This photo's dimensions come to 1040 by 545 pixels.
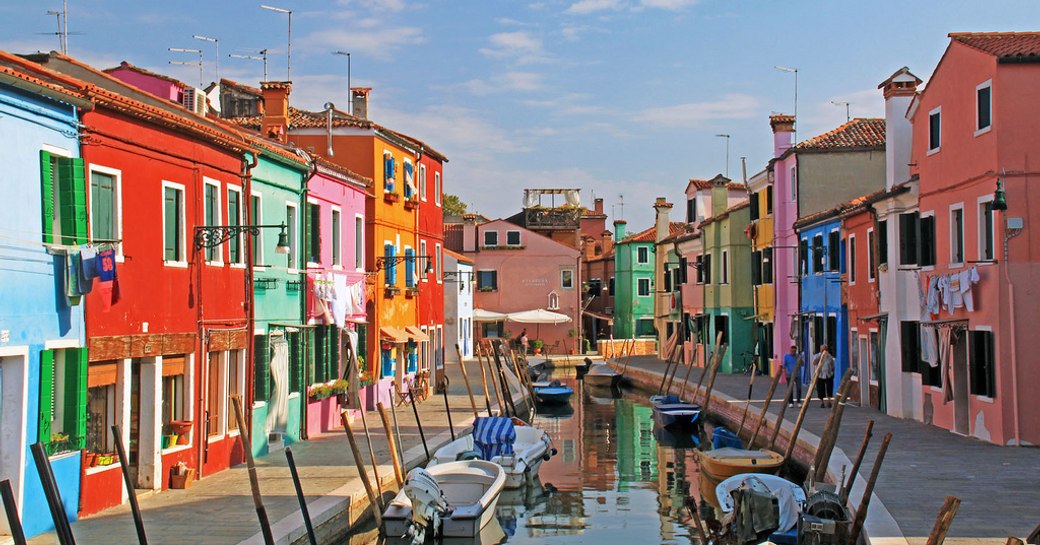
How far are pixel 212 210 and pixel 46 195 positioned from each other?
5381mm

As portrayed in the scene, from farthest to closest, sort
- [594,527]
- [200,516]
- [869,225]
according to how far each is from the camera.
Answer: [869,225] < [594,527] < [200,516]

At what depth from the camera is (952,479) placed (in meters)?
17.5

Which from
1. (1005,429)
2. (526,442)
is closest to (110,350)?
(526,442)

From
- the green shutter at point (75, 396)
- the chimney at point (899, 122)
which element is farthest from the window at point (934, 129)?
the green shutter at point (75, 396)

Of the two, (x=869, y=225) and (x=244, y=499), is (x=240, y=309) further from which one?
(x=869, y=225)

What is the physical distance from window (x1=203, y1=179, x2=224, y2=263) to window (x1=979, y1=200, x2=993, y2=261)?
46.6 feet

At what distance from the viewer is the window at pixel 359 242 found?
2928 cm

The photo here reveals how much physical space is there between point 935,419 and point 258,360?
14516 mm

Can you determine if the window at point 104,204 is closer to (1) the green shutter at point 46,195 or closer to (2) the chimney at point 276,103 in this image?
(1) the green shutter at point 46,195

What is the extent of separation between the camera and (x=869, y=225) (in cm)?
2956

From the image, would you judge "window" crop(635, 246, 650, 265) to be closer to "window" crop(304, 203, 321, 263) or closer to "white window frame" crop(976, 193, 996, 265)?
"window" crop(304, 203, 321, 263)

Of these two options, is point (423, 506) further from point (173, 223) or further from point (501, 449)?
point (501, 449)

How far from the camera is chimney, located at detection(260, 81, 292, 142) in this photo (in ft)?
91.9

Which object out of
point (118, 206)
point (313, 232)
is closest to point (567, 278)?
point (313, 232)
